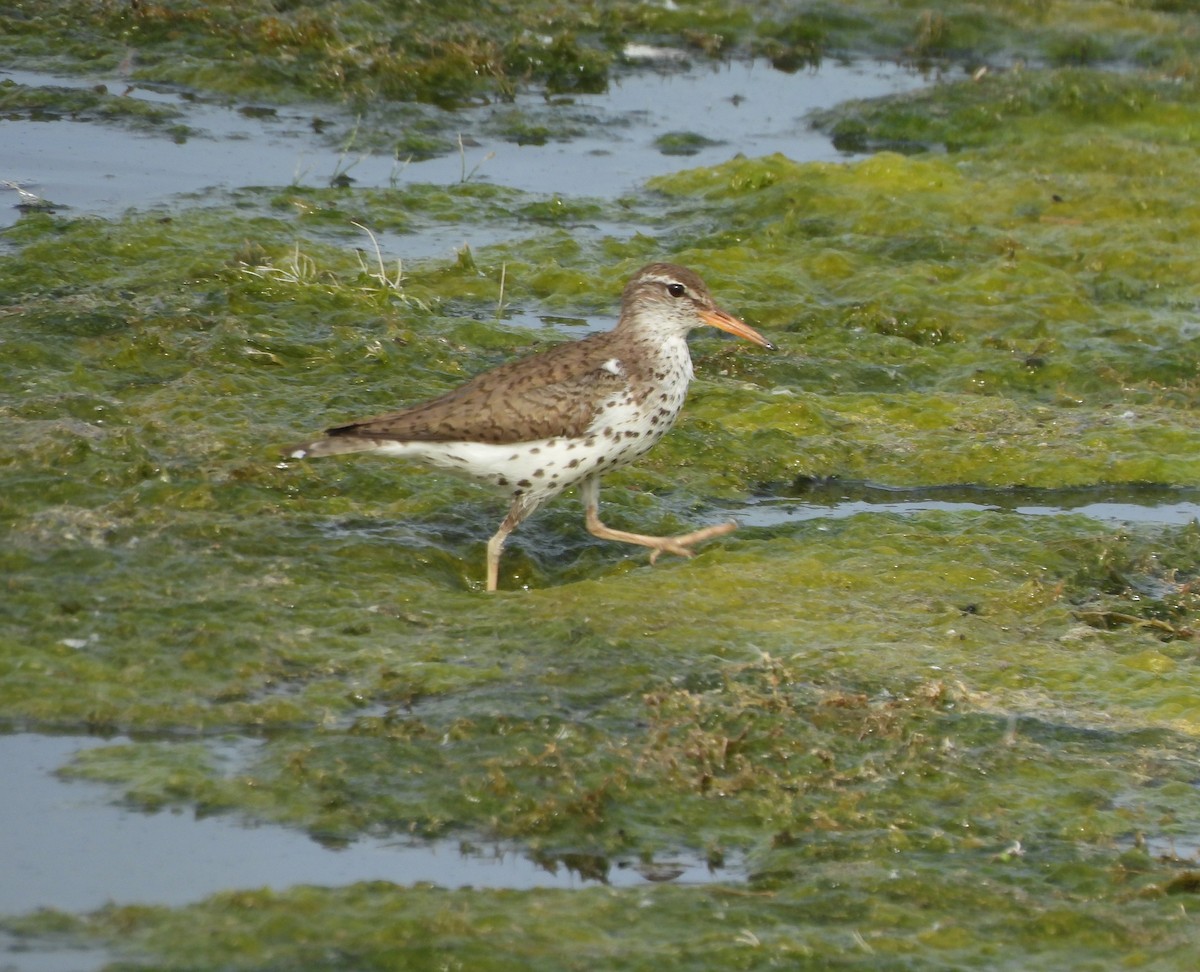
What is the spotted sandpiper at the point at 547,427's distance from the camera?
694cm

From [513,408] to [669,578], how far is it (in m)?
0.89

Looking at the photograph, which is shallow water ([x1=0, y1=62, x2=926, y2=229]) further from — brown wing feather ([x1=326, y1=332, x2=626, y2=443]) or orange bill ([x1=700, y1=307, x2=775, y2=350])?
brown wing feather ([x1=326, y1=332, x2=626, y2=443])

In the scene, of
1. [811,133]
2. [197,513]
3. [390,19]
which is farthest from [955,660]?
[390,19]

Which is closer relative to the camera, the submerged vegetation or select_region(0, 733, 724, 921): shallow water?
select_region(0, 733, 724, 921): shallow water

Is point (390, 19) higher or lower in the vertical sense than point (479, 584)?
higher

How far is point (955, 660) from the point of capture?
21.5 ft

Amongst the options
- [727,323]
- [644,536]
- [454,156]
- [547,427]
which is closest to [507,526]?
[547,427]

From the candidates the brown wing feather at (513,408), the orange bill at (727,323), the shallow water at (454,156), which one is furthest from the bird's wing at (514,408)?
the shallow water at (454,156)

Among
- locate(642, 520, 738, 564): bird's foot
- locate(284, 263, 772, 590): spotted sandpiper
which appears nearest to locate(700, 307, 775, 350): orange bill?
locate(284, 263, 772, 590): spotted sandpiper

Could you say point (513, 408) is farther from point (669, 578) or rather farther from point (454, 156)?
point (454, 156)

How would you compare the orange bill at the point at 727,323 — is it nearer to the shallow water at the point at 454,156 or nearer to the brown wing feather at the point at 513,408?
the brown wing feather at the point at 513,408

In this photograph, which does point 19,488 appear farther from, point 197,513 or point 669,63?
point 669,63

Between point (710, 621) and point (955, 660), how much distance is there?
2.92 feet

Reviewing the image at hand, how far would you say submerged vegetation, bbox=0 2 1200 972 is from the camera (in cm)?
504
